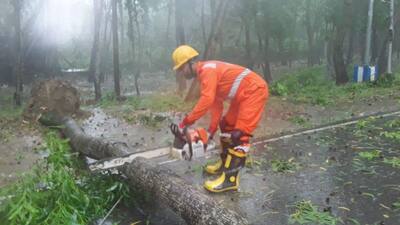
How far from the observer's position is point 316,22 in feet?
115

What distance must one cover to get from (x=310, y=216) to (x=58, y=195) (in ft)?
8.67

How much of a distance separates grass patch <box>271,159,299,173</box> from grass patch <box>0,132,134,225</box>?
2.22 meters

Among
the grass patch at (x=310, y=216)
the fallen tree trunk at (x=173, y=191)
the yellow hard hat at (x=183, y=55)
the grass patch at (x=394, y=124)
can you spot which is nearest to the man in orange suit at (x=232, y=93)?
the yellow hard hat at (x=183, y=55)

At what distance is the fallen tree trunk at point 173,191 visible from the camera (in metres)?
3.82

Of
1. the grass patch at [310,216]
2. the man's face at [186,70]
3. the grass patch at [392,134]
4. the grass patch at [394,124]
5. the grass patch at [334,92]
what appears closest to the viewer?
the grass patch at [310,216]

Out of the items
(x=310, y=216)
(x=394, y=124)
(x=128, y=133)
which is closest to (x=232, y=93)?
(x=310, y=216)

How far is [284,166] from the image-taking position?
6.23 meters

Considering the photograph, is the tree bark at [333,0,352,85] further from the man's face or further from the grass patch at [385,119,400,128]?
the man's face

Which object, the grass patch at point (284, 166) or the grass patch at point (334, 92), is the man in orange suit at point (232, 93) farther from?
the grass patch at point (334, 92)

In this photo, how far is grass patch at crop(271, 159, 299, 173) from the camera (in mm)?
6109

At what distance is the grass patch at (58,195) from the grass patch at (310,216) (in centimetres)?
205

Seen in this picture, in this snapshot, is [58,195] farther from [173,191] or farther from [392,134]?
[392,134]

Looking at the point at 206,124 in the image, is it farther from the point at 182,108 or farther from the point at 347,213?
the point at 347,213

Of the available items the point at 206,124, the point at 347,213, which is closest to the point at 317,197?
the point at 347,213
